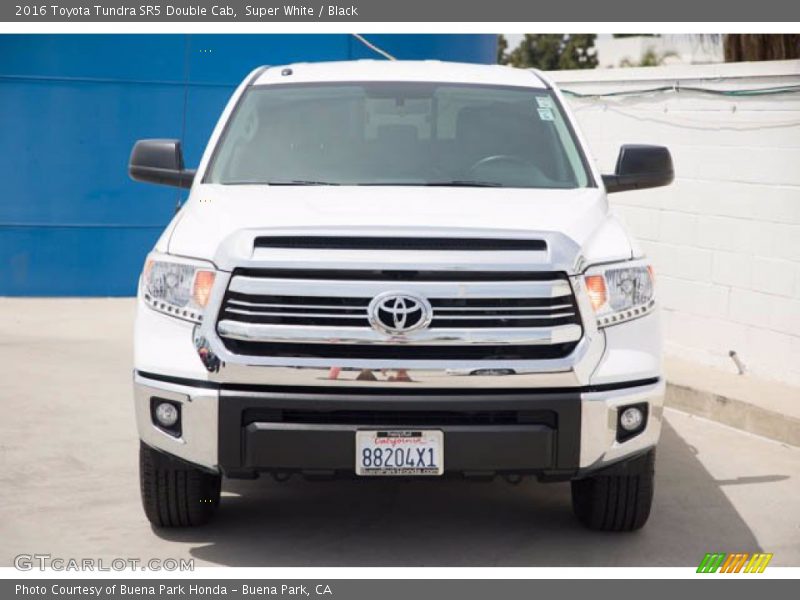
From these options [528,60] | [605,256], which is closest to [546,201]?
[605,256]

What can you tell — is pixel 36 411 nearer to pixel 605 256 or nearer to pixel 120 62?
pixel 605 256

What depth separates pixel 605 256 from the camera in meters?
5.59

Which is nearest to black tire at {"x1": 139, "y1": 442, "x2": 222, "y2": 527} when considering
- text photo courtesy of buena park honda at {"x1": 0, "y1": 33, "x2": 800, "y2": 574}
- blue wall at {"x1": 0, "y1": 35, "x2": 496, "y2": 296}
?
text photo courtesy of buena park honda at {"x1": 0, "y1": 33, "x2": 800, "y2": 574}

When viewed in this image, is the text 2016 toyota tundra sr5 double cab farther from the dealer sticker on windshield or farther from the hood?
the dealer sticker on windshield

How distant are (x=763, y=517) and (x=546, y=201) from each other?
1.83 metres

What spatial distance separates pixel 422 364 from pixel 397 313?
0.68 ft

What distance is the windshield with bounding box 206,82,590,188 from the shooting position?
6.56m

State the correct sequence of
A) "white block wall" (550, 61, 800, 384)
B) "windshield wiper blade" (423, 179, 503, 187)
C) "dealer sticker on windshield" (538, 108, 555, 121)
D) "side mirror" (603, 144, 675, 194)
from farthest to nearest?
"white block wall" (550, 61, 800, 384), "dealer sticker on windshield" (538, 108, 555, 121), "side mirror" (603, 144, 675, 194), "windshield wiper blade" (423, 179, 503, 187)

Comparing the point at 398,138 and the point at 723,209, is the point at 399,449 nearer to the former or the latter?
the point at 398,138

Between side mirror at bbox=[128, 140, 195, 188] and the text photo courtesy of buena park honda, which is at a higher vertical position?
side mirror at bbox=[128, 140, 195, 188]

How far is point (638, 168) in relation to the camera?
6855mm

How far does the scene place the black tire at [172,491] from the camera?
5.83 metres

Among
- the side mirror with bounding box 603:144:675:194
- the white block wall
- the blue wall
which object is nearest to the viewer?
the side mirror with bounding box 603:144:675:194

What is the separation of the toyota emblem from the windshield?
3.86 feet
